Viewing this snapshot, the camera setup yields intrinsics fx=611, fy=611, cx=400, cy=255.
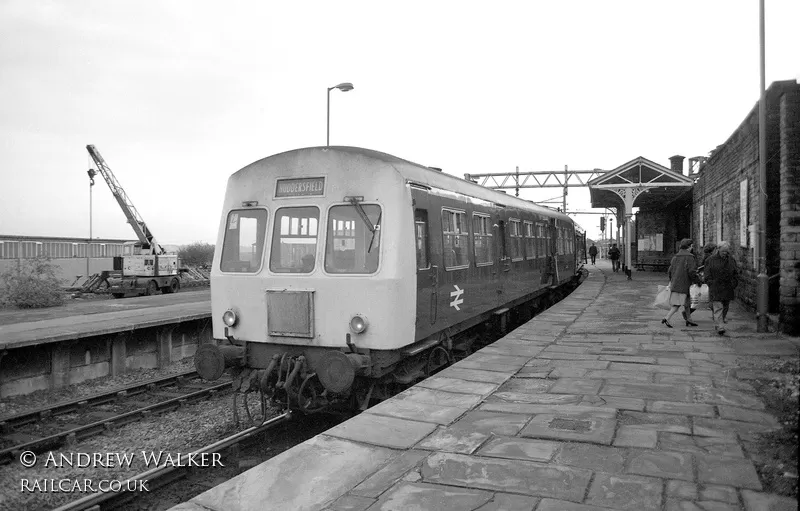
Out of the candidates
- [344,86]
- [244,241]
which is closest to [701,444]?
[244,241]

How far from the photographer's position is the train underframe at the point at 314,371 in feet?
20.8

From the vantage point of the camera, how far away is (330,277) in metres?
6.75

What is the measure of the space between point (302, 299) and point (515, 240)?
246 inches

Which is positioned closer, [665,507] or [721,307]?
[665,507]

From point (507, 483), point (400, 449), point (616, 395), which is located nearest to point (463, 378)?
point (616, 395)

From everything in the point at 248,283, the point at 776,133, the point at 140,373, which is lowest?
the point at 140,373

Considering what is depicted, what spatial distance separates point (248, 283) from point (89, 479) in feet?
8.42

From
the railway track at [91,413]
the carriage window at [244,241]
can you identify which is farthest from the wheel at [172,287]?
the carriage window at [244,241]

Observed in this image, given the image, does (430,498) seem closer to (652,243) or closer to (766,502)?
(766,502)

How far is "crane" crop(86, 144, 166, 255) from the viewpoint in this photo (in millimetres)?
30953

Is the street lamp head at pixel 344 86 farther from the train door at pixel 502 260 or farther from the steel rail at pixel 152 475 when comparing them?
the steel rail at pixel 152 475

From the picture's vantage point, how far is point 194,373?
11.6 m

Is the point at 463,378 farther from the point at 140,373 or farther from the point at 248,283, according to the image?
the point at 140,373

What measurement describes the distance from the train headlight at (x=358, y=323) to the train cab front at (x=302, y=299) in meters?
0.01
